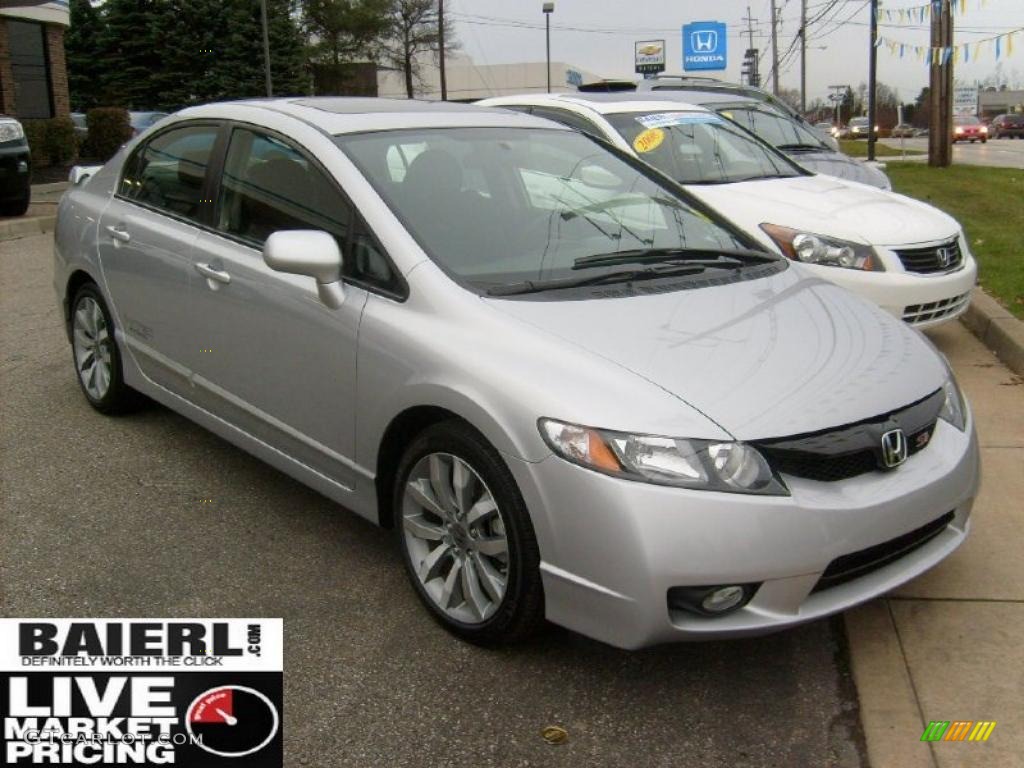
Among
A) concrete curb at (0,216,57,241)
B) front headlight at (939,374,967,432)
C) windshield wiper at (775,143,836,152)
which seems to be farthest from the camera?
concrete curb at (0,216,57,241)

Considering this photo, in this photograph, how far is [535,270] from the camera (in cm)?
362

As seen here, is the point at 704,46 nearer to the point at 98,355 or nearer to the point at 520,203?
the point at 98,355

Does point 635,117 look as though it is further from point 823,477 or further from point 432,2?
point 432,2

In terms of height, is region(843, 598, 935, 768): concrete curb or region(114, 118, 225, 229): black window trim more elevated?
region(114, 118, 225, 229): black window trim

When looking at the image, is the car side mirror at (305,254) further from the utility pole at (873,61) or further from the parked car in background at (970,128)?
the parked car in background at (970,128)

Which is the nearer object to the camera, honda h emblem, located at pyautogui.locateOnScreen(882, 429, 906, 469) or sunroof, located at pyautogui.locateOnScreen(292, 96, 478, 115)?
honda h emblem, located at pyautogui.locateOnScreen(882, 429, 906, 469)

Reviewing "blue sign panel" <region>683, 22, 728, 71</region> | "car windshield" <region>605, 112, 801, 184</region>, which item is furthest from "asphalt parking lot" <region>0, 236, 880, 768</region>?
"blue sign panel" <region>683, 22, 728, 71</region>

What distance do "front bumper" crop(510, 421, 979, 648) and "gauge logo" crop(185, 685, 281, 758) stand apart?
803mm

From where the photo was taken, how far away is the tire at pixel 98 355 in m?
5.23

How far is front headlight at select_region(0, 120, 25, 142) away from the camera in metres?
13.1

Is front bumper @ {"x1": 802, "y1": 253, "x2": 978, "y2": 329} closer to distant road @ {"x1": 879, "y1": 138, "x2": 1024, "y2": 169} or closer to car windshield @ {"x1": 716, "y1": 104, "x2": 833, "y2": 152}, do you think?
car windshield @ {"x1": 716, "y1": 104, "x2": 833, "y2": 152}

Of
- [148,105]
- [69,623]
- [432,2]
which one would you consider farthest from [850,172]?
[432,2]

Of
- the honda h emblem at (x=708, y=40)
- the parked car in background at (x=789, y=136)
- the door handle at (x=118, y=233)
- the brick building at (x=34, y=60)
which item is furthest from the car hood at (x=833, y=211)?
the honda h emblem at (x=708, y=40)

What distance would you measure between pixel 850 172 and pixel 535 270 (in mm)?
6282
